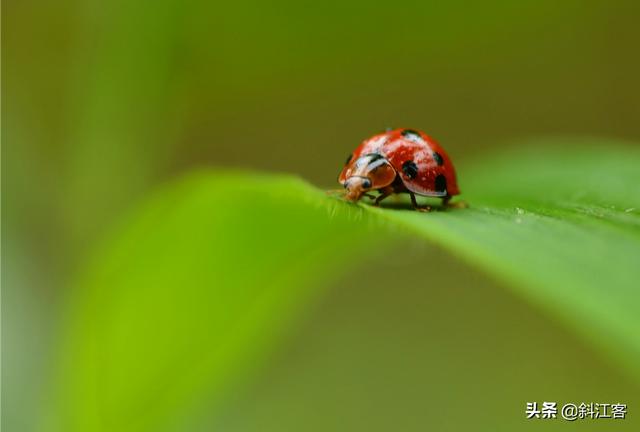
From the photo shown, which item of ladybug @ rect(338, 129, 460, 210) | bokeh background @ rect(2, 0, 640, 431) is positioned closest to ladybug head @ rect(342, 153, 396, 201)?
ladybug @ rect(338, 129, 460, 210)

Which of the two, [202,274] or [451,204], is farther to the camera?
[202,274]

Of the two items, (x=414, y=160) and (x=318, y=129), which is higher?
(x=318, y=129)

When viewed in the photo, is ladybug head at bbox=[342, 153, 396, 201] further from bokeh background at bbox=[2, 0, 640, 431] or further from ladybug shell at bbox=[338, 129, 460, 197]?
bokeh background at bbox=[2, 0, 640, 431]

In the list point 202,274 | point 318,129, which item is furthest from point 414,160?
point 318,129

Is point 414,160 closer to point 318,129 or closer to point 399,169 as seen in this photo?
point 399,169

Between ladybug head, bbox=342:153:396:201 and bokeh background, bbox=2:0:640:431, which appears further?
bokeh background, bbox=2:0:640:431

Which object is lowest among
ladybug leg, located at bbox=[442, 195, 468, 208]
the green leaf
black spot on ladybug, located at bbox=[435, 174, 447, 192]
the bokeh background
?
the green leaf
